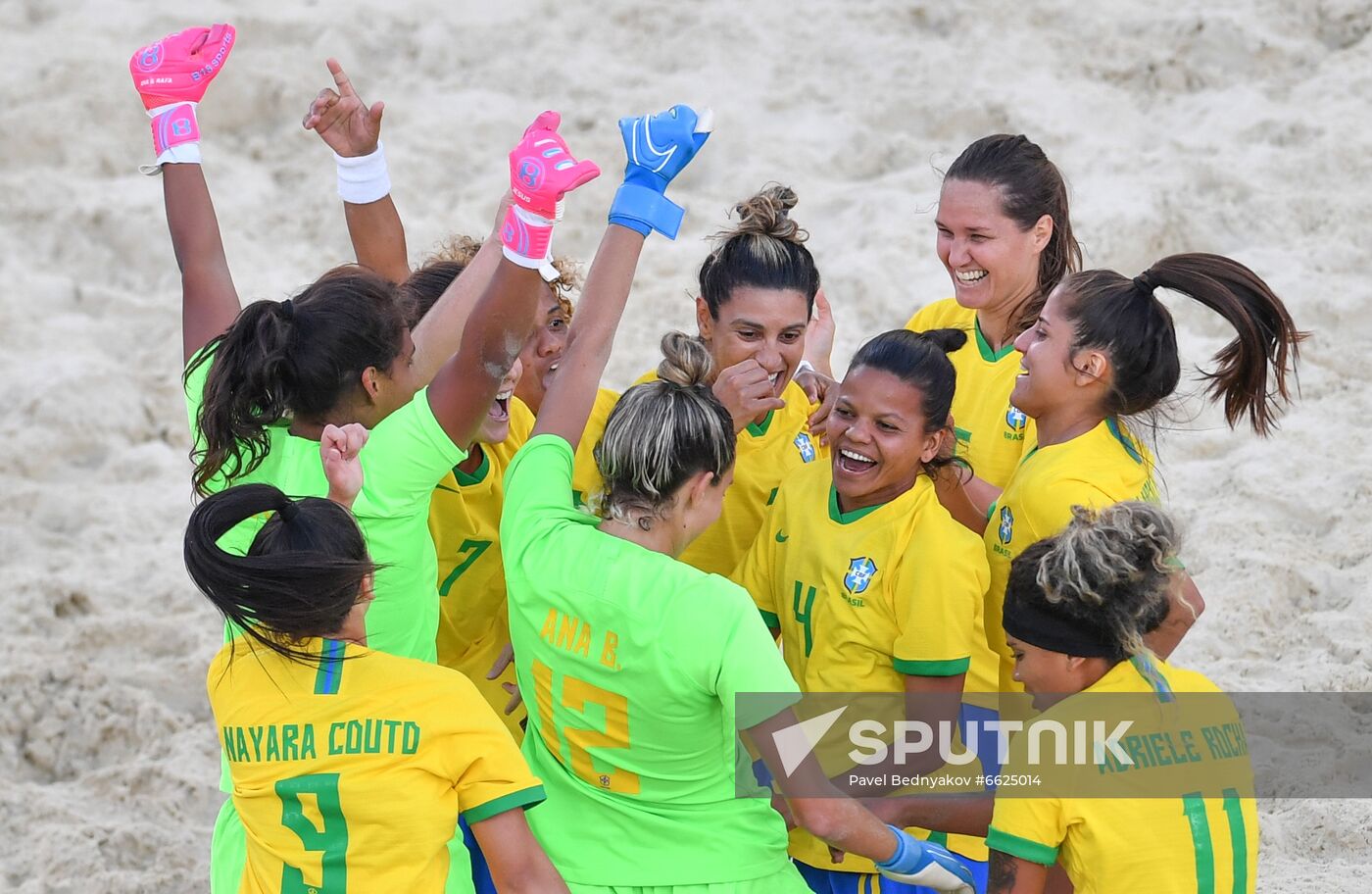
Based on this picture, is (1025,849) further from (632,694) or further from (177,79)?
(177,79)

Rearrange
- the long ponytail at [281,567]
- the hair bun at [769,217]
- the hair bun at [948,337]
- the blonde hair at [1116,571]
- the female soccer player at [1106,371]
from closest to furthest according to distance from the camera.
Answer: the long ponytail at [281,567] < the blonde hair at [1116,571] < the female soccer player at [1106,371] < the hair bun at [948,337] < the hair bun at [769,217]

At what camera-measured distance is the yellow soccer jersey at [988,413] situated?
339 cm

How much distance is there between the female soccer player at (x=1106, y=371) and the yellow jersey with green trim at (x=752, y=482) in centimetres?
52

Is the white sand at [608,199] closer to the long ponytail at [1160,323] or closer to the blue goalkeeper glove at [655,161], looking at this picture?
the long ponytail at [1160,323]

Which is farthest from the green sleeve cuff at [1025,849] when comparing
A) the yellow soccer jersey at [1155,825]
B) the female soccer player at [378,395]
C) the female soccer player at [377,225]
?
the female soccer player at [377,225]

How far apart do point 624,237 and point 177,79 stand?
1257 mm

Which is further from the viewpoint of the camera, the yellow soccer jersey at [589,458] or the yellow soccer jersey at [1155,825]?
the yellow soccer jersey at [589,458]

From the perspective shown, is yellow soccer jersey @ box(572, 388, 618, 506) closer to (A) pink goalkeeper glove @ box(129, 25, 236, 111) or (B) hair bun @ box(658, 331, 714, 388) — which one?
(B) hair bun @ box(658, 331, 714, 388)

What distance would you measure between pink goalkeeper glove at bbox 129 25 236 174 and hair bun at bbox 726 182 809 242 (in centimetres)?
128

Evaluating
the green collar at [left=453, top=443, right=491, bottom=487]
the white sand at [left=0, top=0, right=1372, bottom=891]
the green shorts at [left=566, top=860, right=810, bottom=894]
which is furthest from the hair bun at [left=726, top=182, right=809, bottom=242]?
the white sand at [left=0, top=0, right=1372, bottom=891]

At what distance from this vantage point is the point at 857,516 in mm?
3057

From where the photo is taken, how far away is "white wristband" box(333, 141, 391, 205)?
3.77 meters

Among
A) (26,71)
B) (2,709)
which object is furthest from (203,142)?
(2,709)

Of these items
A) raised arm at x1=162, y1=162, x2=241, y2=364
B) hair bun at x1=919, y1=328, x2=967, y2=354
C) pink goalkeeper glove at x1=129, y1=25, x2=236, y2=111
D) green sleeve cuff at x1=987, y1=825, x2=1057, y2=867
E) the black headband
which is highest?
the black headband
